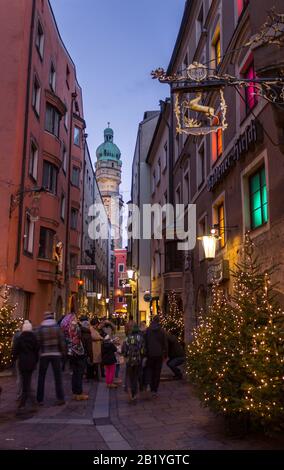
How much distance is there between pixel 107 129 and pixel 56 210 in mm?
117615

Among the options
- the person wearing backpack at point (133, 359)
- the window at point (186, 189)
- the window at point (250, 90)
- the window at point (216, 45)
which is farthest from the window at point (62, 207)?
the person wearing backpack at point (133, 359)

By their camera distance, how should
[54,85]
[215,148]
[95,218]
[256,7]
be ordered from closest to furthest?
[256,7] → [215,148] → [54,85] → [95,218]

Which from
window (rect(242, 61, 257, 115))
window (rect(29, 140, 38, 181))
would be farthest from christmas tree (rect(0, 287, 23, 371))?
window (rect(242, 61, 257, 115))

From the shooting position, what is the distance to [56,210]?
944 inches

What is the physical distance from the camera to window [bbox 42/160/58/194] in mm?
23438

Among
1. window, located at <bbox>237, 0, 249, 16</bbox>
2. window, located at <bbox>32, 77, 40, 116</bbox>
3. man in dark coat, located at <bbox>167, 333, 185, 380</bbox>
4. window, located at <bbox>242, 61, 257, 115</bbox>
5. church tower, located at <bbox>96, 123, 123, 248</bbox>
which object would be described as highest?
church tower, located at <bbox>96, 123, 123, 248</bbox>

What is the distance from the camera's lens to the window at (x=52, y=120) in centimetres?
2381

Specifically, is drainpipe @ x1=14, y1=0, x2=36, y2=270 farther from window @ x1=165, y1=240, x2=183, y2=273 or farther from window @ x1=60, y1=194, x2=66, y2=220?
window @ x1=165, y1=240, x2=183, y2=273

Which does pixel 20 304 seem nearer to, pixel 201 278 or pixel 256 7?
pixel 201 278

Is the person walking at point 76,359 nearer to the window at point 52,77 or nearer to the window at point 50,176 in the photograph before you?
the window at point 50,176

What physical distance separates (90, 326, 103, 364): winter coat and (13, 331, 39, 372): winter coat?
300 centimetres

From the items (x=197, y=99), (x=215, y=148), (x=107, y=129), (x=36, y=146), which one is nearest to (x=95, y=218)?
(x=36, y=146)

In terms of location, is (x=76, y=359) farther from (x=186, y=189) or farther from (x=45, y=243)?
(x=186, y=189)

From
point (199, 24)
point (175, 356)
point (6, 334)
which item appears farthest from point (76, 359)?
point (199, 24)
